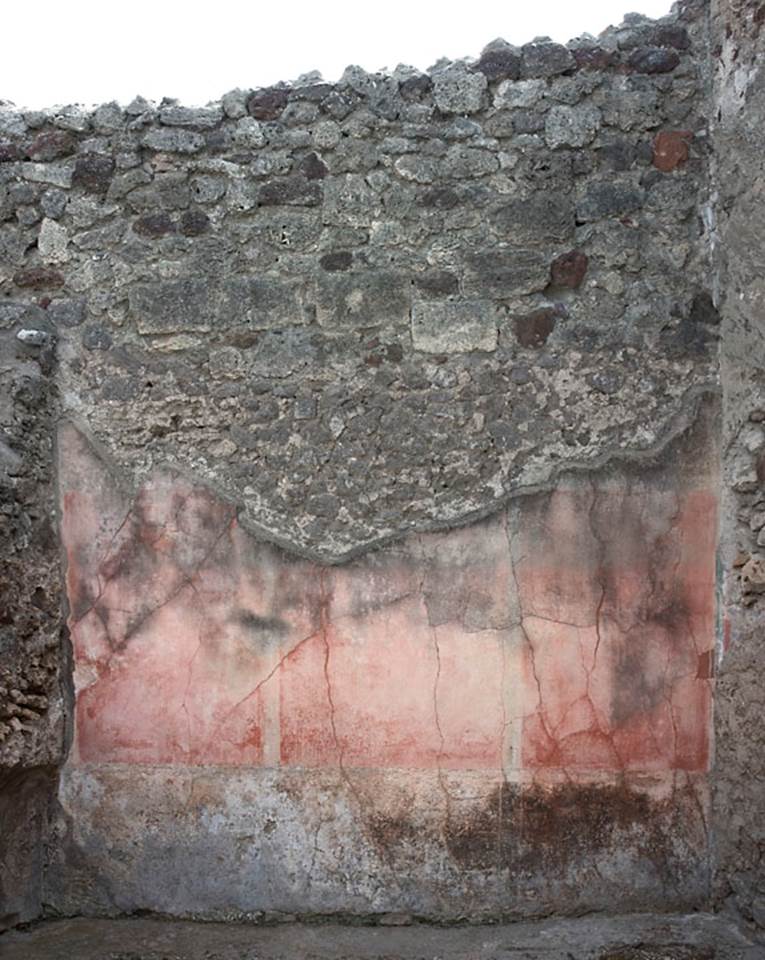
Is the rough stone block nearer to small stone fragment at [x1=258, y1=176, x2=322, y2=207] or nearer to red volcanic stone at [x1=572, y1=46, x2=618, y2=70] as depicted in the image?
small stone fragment at [x1=258, y1=176, x2=322, y2=207]

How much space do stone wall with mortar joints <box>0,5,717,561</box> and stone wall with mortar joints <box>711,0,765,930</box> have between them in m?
0.09

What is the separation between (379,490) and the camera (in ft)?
10.2

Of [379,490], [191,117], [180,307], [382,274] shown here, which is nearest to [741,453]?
[379,490]

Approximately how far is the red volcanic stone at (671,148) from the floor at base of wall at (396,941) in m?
2.28

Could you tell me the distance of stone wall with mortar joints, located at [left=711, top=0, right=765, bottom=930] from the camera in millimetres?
2857

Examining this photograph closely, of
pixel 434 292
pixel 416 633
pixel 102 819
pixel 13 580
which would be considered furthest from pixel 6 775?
pixel 434 292

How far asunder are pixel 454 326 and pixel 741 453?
3.08 ft

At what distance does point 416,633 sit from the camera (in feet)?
10.2

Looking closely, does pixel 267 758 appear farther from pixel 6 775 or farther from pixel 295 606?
pixel 6 775

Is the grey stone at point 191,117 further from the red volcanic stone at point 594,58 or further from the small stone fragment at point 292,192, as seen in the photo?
the red volcanic stone at point 594,58

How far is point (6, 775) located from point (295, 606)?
0.99 metres

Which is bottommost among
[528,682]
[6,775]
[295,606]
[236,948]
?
[236,948]

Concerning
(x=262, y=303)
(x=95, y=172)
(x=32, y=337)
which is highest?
(x=95, y=172)

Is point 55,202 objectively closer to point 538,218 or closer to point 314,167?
point 314,167
